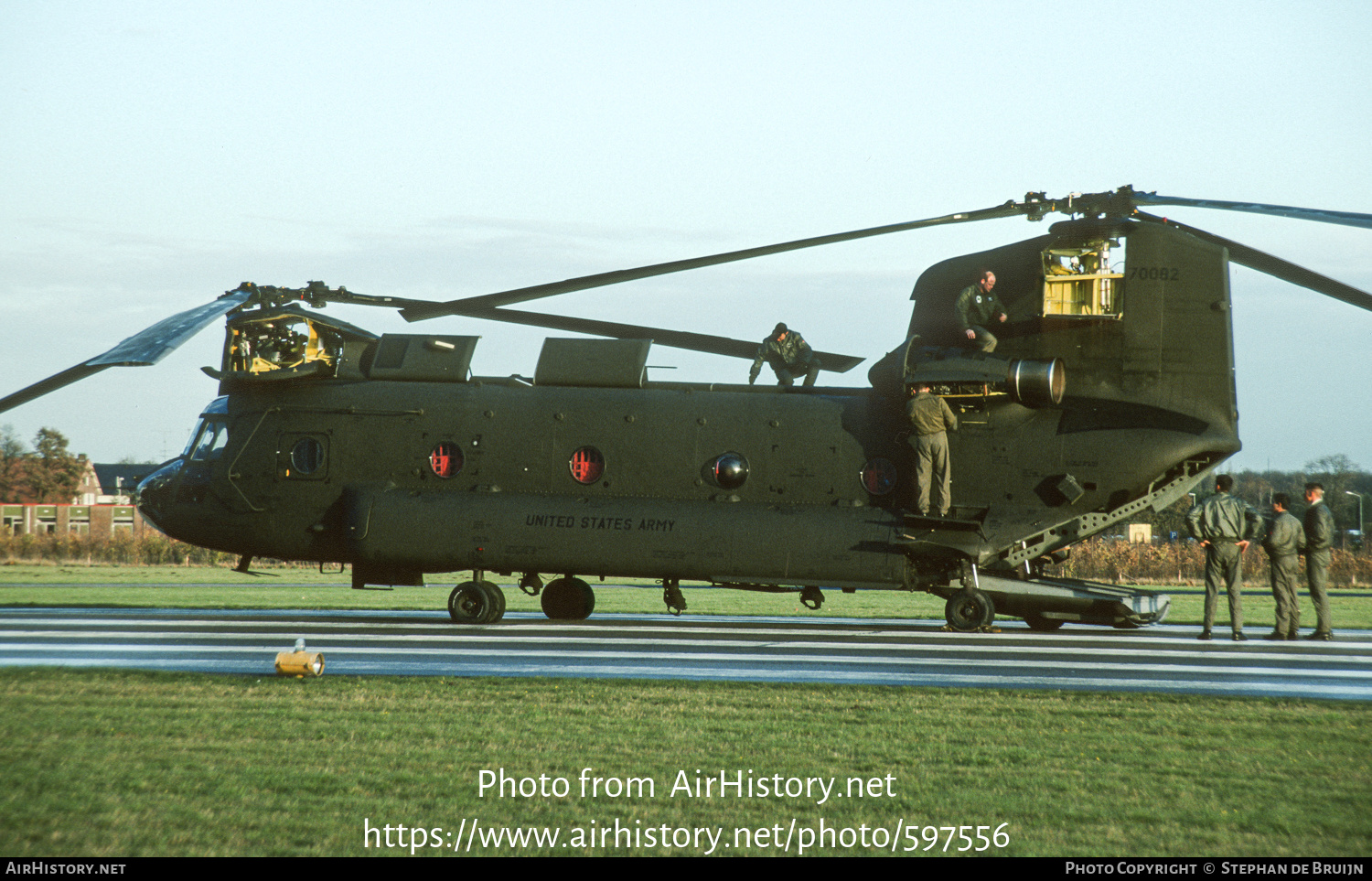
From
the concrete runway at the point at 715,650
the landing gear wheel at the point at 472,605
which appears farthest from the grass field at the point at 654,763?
the landing gear wheel at the point at 472,605

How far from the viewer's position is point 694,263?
53.2 ft

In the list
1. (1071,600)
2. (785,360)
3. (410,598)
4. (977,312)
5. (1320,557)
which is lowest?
(410,598)

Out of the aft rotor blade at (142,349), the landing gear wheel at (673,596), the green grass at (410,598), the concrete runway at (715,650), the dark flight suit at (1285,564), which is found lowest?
the green grass at (410,598)

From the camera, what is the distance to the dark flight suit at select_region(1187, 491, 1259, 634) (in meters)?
16.5

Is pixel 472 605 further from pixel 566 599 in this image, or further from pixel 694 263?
pixel 694 263

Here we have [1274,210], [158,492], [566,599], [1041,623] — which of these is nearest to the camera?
[1274,210]

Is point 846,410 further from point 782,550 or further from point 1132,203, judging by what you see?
point 1132,203

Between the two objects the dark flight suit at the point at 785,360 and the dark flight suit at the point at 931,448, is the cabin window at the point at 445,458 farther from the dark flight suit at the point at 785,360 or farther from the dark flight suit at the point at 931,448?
the dark flight suit at the point at 931,448

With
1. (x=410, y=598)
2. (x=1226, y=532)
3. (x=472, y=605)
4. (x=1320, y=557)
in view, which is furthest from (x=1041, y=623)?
(x=410, y=598)

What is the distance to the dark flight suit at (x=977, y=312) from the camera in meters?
16.5

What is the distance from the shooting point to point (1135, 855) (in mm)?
5496

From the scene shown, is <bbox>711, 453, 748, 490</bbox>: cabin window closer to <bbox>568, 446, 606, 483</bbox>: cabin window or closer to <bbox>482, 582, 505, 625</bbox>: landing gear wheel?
<bbox>568, 446, 606, 483</bbox>: cabin window

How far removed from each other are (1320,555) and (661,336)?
33.9 feet

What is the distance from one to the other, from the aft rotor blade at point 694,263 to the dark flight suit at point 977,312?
133 cm
